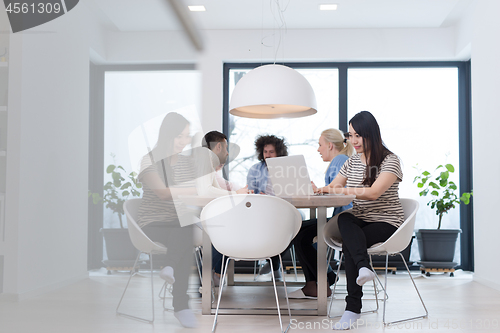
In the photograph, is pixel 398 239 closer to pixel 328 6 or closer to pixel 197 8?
pixel 328 6

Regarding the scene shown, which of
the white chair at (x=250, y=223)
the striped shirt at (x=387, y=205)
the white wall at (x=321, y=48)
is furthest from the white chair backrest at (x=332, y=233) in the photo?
the white wall at (x=321, y=48)

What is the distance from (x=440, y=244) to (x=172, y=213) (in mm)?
2631

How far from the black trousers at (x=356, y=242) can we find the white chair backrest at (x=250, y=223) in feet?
1.16

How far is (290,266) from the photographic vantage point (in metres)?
3.83

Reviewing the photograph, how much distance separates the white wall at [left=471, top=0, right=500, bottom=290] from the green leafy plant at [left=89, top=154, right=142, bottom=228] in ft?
9.01

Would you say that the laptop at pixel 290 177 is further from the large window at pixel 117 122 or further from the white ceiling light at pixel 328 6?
the white ceiling light at pixel 328 6

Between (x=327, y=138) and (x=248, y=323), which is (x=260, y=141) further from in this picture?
(x=248, y=323)

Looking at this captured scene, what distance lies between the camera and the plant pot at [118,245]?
1.33m

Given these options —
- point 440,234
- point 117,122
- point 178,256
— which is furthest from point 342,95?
point 117,122

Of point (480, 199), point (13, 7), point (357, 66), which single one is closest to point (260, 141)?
point (357, 66)

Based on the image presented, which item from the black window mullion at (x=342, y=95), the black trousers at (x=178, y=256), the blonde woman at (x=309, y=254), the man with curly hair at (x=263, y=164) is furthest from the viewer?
the black window mullion at (x=342, y=95)

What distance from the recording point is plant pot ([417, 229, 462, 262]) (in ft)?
12.0

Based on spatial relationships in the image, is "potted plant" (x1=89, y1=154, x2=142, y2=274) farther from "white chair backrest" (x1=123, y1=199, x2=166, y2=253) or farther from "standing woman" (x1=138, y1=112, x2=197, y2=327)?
"standing woman" (x1=138, y1=112, x2=197, y2=327)

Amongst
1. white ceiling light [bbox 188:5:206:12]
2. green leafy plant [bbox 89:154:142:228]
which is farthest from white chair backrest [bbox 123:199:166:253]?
Answer: white ceiling light [bbox 188:5:206:12]
